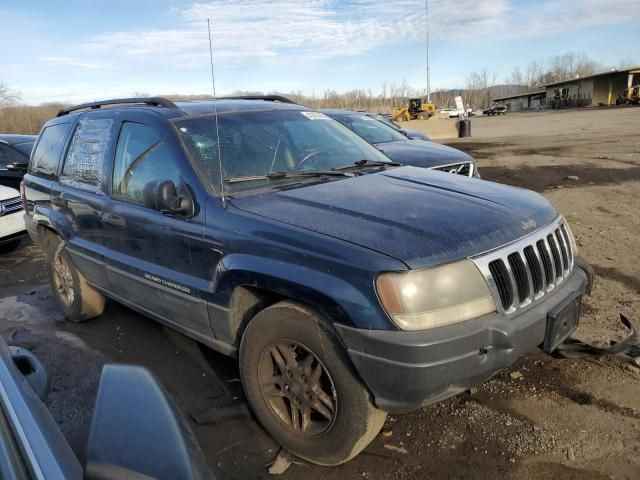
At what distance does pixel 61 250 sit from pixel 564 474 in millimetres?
4348

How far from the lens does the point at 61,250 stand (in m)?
4.68

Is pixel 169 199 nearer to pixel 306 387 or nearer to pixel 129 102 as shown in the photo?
pixel 306 387

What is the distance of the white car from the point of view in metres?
7.45

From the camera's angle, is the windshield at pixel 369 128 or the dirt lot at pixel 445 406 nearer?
the dirt lot at pixel 445 406

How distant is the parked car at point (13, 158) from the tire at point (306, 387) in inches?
309

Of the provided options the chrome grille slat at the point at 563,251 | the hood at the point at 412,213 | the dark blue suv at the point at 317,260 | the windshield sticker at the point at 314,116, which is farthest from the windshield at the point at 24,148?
the chrome grille slat at the point at 563,251

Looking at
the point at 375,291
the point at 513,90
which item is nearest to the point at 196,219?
the point at 375,291

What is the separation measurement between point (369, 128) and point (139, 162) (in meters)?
5.94

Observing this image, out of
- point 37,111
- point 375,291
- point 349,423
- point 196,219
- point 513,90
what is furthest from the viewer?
point 513,90

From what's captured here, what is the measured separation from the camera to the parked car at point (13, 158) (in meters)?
8.89

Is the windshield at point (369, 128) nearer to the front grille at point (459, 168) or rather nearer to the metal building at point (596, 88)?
the front grille at point (459, 168)

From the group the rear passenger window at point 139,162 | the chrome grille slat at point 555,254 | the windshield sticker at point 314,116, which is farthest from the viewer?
the windshield sticker at point 314,116

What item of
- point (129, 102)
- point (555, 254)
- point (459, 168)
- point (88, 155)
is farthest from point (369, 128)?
point (555, 254)

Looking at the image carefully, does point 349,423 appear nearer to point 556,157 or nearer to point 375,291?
point 375,291
